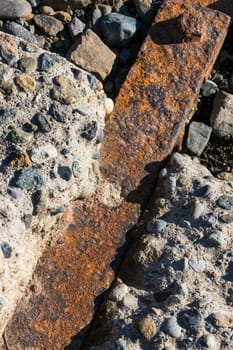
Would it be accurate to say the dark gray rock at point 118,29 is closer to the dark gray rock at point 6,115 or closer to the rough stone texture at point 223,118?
the rough stone texture at point 223,118

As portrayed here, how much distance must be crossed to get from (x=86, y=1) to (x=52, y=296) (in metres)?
0.90

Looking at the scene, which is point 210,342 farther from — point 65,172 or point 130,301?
point 65,172

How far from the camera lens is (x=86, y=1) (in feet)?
9.41

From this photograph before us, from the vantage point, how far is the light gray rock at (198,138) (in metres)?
2.72

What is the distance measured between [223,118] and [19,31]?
0.63m

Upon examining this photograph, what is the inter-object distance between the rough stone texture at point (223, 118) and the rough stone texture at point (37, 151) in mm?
350

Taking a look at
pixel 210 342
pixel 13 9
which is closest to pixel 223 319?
pixel 210 342

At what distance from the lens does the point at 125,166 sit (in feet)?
8.73

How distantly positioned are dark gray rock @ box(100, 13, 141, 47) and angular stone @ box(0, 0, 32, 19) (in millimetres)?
228

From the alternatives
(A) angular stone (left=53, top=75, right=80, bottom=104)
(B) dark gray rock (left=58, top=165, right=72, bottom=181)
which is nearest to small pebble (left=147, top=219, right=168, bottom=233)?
(B) dark gray rock (left=58, top=165, right=72, bottom=181)

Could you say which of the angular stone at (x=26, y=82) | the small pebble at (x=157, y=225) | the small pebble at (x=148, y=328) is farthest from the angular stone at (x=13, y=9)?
the small pebble at (x=148, y=328)

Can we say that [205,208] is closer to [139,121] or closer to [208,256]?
[208,256]

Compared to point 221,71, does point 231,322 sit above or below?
below

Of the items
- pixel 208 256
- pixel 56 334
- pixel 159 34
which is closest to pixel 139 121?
pixel 159 34
